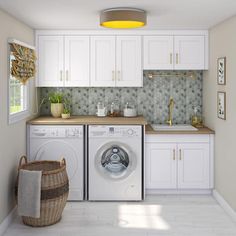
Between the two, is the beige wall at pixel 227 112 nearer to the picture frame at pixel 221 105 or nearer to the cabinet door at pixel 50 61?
the picture frame at pixel 221 105

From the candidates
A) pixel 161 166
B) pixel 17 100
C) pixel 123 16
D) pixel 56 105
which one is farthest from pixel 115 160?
pixel 123 16

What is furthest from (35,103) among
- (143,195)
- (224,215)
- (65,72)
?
(224,215)

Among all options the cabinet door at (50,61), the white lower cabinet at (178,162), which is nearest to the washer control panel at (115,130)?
the white lower cabinet at (178,162)

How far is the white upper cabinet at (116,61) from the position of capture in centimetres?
545

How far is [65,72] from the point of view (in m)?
5.48

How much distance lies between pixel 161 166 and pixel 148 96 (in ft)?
3.66

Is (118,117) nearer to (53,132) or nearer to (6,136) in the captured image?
(53,132)

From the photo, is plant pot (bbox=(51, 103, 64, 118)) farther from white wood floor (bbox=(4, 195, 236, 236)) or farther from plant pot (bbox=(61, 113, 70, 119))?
white wood floor (bbox=(4, 195, 236, 236))

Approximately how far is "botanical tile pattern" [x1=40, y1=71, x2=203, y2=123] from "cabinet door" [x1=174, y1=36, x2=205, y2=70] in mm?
380

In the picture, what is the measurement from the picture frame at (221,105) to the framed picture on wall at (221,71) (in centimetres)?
14

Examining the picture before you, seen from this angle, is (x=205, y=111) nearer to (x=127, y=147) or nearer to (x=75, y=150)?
(x=127, y=147)

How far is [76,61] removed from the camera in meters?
5.48

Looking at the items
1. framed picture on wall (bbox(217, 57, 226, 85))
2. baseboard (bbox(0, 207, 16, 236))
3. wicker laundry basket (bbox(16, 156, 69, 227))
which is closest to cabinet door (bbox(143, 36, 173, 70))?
framed picture on wall (bbox(217, 57, 226, 85))

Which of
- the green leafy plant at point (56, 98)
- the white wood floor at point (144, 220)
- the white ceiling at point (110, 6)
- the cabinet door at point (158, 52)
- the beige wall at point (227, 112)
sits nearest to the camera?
the white ceiling at point (110, 6)
